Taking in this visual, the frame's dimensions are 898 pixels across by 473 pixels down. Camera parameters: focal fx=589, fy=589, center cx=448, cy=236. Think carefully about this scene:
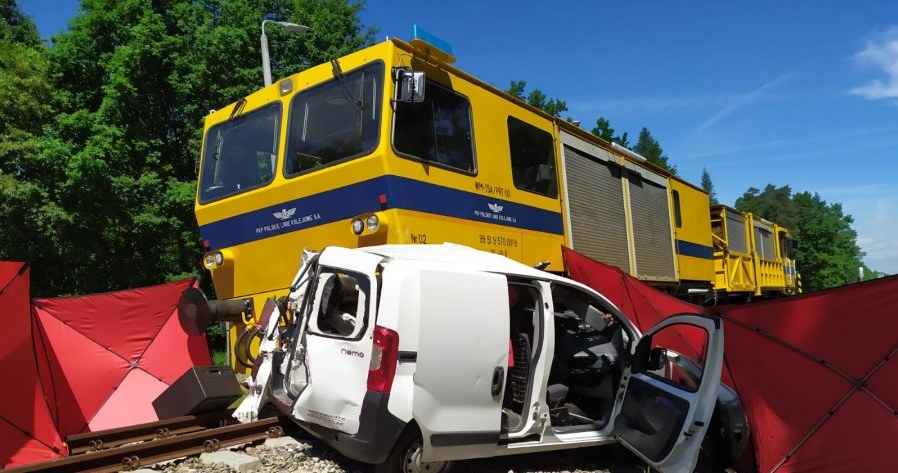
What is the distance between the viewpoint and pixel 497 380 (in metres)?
4.15

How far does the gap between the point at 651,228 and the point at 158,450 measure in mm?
→ 8514

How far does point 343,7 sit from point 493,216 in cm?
1805

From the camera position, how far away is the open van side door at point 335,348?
3.84m

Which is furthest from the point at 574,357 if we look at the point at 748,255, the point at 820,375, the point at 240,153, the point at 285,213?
the point at 748,255

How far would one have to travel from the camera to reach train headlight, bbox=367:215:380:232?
217 inches

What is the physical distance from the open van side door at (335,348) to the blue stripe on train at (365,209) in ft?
4.37

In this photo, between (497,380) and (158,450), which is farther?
(158,450)

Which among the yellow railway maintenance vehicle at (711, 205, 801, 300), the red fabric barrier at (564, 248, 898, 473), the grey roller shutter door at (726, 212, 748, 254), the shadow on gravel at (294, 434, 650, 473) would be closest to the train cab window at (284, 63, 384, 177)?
the shadow on gravel at (294, 434, 650, 473)

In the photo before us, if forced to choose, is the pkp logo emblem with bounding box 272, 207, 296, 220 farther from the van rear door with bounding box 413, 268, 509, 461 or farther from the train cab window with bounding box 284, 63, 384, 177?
the van rear door with bounding box 413, 268, 509, 461

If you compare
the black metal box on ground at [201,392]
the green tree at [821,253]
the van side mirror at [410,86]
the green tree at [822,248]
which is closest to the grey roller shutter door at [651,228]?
the van side mirror at [410,86]

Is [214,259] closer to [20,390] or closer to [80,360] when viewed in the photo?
[80,360]

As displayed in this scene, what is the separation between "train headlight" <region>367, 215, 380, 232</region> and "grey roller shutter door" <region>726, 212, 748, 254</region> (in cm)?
1186

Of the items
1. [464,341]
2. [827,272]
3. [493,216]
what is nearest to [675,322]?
[464,341]

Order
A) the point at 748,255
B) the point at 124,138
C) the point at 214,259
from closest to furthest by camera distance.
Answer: the point at 214,259, the point at 124,138, the point at 748,255
